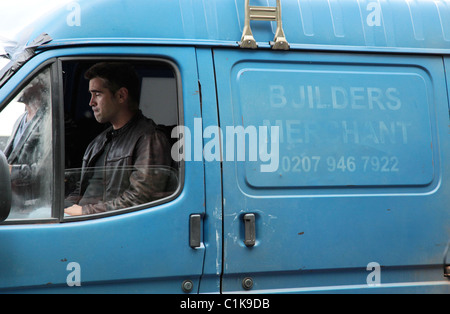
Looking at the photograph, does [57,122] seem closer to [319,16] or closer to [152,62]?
[152,62]

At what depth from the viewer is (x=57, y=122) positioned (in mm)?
2896

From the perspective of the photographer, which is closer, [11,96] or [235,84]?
[11,96]

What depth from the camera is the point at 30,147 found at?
2.92m

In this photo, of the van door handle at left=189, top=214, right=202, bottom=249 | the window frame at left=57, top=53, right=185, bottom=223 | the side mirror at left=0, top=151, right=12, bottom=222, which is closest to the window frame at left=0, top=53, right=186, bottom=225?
the window frame at left=57, top=53, right=185, bottom=223

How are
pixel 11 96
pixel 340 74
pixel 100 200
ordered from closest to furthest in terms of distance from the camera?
pixel 11 96 → pixel 100 200 → pixel 340 74

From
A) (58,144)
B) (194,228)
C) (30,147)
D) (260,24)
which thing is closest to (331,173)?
(194,228)

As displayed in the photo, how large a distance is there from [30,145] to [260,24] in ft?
4.74

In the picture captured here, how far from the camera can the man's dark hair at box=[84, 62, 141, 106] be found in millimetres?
3172

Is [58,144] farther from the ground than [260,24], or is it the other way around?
[260,24]

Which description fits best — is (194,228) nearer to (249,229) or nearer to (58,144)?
(249,229)
